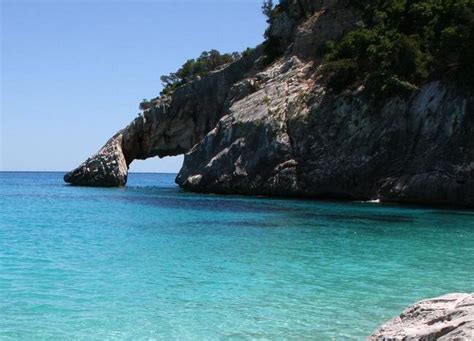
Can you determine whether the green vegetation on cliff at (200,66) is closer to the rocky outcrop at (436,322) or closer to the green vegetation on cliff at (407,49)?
the green vegetation on cliff at (407,49)

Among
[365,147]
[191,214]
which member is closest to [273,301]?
[191,214]

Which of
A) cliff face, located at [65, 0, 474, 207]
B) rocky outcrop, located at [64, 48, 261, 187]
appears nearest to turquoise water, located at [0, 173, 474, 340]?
cliff face, located at [65, 0, 474, 207]

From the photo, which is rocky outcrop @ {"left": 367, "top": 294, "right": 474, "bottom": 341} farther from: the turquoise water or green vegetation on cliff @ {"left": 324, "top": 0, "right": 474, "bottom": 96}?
green vegetation on cliff @ {"left": 324, "top": 0, "right": 474, "bottom": 96}

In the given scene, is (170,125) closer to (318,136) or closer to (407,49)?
(318,136)

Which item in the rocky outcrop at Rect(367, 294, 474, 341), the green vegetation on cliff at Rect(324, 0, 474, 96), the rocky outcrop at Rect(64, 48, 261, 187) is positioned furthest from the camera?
the rocky outcrop at Rect(64, 48, 261, 187)

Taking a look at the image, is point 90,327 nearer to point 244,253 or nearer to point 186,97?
point 244,253

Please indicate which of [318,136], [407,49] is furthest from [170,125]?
[407,49]

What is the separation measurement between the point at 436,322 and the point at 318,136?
4013 centimetres

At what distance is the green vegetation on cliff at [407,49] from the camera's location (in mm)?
38875

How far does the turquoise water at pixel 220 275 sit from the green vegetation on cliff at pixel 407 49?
1612 cm

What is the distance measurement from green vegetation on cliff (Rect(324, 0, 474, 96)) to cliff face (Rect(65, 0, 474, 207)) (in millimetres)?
1344

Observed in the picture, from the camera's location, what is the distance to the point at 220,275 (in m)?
13.9

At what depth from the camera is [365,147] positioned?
4222 centimetres

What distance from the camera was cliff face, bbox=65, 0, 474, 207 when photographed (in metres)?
38.7
